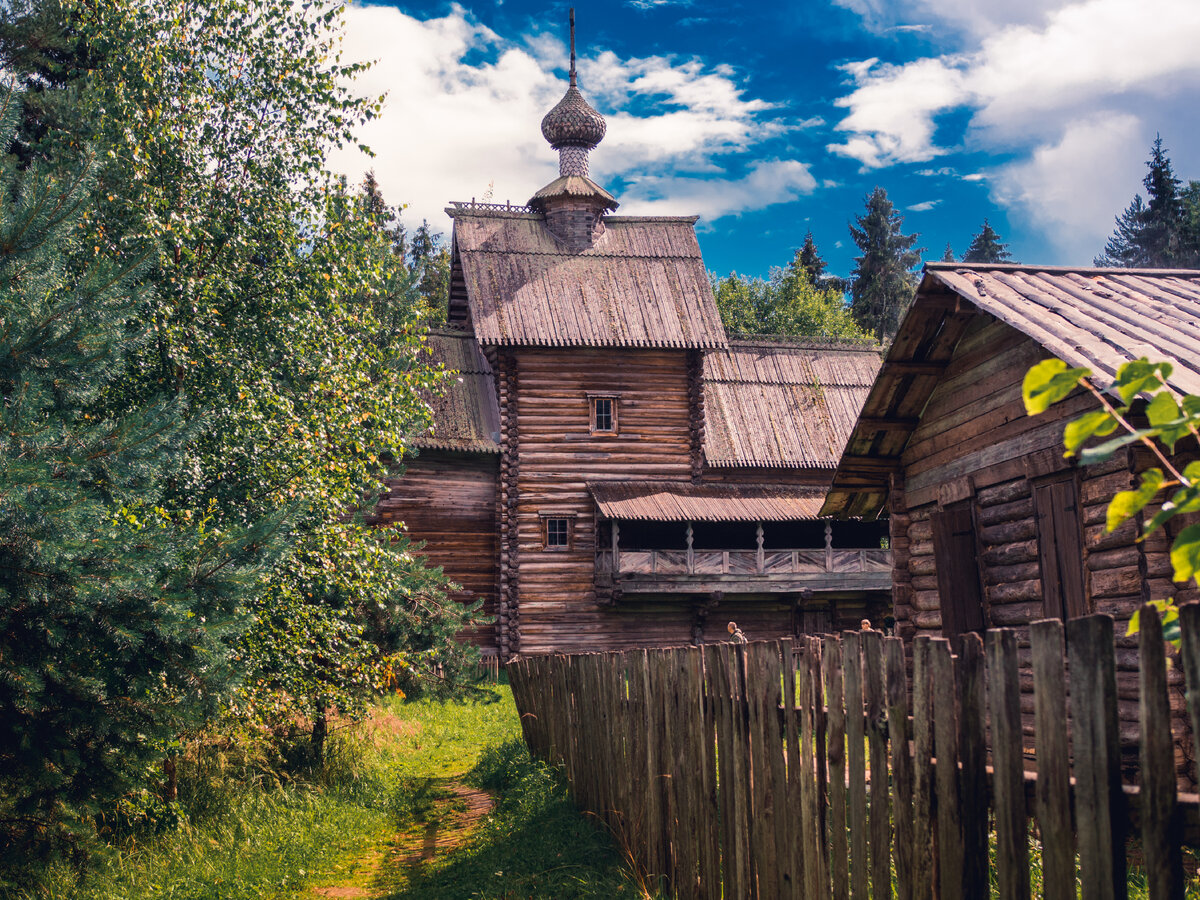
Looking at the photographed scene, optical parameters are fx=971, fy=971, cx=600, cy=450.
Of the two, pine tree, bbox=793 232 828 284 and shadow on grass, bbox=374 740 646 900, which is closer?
shadow on grass, bbox=374 740 646 900

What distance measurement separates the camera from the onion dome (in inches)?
1255

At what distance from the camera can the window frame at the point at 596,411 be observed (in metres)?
26.9

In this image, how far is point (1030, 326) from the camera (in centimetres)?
796

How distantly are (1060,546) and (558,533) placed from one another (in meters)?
18.6

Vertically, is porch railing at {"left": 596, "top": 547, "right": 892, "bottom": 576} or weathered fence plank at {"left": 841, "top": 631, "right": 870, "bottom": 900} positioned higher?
porch railing at {"left": 596, "top": 547, "right": 892, "bottom": 576}

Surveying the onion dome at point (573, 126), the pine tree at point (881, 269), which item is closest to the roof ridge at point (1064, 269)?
the onion dome at point (573, 126)

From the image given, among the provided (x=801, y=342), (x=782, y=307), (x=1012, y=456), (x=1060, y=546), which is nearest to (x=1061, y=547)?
(x=1060, y=546)

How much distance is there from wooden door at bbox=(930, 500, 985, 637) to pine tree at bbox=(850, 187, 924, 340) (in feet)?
171

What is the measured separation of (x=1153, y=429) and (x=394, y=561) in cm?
1077

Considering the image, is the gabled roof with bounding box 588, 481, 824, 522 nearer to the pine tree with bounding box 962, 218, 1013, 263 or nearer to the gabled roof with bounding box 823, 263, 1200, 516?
the gabled roof with bounding box 823, 263, 1200, 516

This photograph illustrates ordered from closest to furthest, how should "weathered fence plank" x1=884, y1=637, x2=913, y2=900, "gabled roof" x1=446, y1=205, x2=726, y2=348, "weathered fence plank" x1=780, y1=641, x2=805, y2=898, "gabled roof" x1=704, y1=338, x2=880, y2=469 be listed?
1. "weathered fence plank" x1=884, y1=637, x2=913, y2=900
2. "weathered fence plank" x1=780, y1=641, x2=805, y2=898
3. "gabled roof" x1=446, y1=205, x2=726, y2=348
4. "gabled roof" x1=704, y1=338, x2=880, y2=469

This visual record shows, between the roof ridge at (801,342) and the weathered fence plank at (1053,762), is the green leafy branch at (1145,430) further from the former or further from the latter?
the roof ridge at (801,342)

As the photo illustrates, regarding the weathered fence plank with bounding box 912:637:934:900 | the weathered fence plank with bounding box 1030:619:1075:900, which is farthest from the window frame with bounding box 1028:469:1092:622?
the weathered fence plank with bounding box 1030:619:1075:900

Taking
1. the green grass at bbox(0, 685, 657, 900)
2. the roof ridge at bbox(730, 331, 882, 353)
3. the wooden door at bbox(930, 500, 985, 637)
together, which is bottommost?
the green grass at bbox(0, 685, 657, 900)
